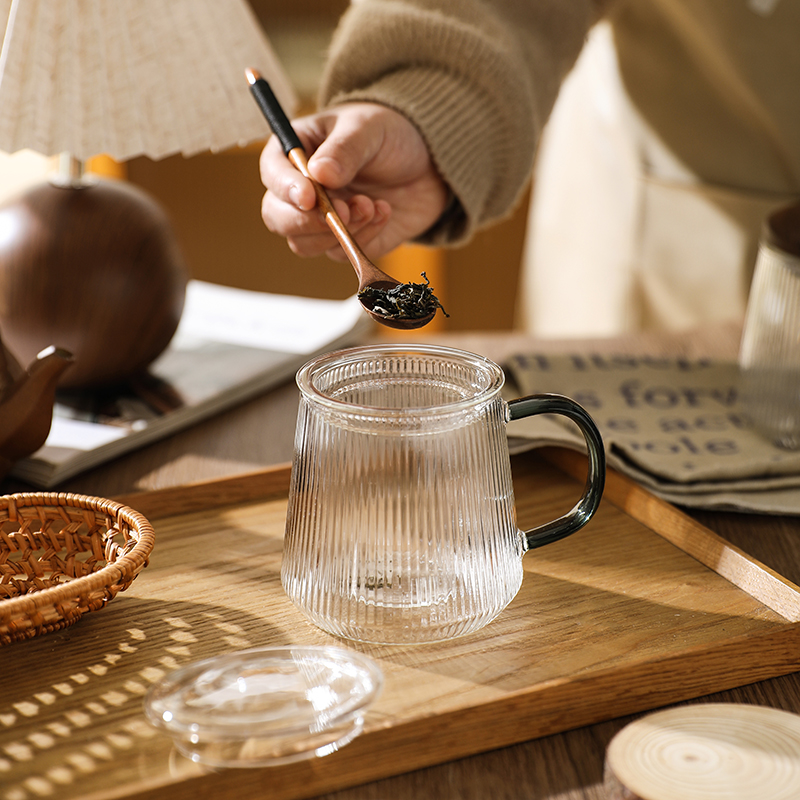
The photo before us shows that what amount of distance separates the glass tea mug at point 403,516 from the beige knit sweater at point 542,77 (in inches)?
15.4

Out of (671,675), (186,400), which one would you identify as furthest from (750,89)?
(671,675)

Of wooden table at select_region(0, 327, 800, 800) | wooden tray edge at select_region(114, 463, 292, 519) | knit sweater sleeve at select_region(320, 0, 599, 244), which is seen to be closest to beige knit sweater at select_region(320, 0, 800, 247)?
knit sweater sleeve at select_region(320, 0, 599, 244)

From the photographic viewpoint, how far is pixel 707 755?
1.26 feet

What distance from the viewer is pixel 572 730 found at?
1.42ft

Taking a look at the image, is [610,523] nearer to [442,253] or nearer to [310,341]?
[310,341]

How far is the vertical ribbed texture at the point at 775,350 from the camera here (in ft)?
2.24

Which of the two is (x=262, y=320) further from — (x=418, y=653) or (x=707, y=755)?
(x=707, y=755)

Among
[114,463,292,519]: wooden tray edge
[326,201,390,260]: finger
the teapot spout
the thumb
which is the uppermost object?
the thumb

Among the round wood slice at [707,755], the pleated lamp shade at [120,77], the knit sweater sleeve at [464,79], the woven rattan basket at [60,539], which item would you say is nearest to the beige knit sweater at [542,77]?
the knit sweater sleeve at [464,79]

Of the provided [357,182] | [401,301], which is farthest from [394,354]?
[357,182]

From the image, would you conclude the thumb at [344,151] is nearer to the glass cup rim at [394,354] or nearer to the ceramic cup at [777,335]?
the glass cup rim at [394,354]

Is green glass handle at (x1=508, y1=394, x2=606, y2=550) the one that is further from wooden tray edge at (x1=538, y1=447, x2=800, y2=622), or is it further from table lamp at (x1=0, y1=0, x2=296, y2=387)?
table lamp at (x1=0, y1=0, x2=296, y2=387)

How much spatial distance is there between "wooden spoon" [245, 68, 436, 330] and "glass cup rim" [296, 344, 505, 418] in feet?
0.06

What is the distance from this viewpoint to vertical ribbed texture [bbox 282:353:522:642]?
1.50 feet
